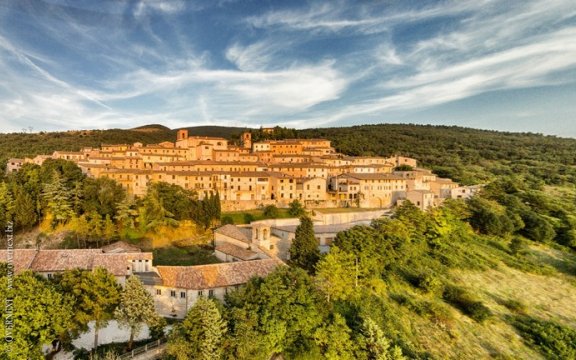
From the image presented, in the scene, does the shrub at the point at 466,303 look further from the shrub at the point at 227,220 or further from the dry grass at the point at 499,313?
the shrub at the point at 227,220

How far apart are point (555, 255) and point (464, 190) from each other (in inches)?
636

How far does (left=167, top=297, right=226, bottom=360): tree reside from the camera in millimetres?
17375

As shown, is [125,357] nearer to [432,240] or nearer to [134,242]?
[134,242]

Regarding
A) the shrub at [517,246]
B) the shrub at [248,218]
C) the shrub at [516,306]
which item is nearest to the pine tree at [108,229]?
the shrub at [248,218]

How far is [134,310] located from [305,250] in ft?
48.3

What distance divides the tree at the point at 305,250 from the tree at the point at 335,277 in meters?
2.17

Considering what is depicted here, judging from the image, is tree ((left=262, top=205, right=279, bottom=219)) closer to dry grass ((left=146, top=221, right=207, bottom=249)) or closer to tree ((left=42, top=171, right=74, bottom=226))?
dry grass ((left=146, top=221, right=207, bottom=249))

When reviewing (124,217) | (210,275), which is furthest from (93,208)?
(210,275)

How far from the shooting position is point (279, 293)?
20984mm

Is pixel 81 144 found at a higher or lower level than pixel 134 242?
higher

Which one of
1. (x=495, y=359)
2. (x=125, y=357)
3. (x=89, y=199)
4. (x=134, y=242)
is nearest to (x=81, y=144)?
(x=89, y=199)

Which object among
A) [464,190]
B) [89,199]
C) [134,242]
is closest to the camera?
[134,242]

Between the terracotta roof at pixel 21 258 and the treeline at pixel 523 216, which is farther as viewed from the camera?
the treeline at pixel 523 216

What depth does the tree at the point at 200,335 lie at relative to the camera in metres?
17.4
